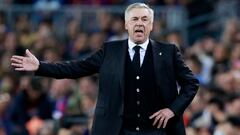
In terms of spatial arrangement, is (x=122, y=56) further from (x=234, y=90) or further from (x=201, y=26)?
(x=201, y=26)

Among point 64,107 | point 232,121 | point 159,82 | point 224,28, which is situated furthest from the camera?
point 224,28

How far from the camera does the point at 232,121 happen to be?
13.2m

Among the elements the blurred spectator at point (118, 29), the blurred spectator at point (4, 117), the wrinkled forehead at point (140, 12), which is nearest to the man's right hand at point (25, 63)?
the wrinkled forehead at point (140, 12)

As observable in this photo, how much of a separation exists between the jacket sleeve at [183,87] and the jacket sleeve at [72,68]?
71cm

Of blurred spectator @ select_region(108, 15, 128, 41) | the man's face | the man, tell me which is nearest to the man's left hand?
the man

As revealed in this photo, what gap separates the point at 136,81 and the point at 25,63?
1.01m

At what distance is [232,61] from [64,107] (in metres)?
3.24

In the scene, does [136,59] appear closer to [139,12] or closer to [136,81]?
[136,81]

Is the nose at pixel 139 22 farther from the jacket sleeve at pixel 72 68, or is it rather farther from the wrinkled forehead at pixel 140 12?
the jacket sleeve at pixel 72 68

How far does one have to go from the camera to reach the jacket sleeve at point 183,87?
9.59 m

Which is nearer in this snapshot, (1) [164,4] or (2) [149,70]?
(2) [149,70]

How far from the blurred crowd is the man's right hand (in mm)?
3309

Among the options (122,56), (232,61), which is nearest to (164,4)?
(232,61)

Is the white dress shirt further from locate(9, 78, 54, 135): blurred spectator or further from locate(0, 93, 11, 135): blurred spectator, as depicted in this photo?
locate(9, 78, 54, 135): blurred spectator
